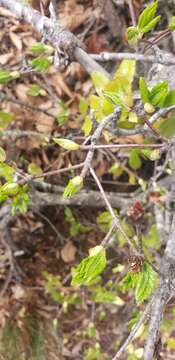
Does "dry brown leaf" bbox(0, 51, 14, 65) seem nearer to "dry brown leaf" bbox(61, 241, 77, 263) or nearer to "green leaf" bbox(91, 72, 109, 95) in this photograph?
"dry brown leaf" bbox(61, 241, 77, 263)

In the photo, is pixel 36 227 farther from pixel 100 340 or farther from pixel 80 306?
pixel 100 340

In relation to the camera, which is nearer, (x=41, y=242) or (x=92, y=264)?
(x=92, y=264)

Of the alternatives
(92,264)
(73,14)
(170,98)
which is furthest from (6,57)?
(92,264)

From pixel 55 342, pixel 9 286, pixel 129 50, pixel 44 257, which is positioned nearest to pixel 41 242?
pixel 44 257

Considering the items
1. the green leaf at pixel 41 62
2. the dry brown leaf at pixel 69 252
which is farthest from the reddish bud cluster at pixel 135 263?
the dry brown leaf at pixel 69 252

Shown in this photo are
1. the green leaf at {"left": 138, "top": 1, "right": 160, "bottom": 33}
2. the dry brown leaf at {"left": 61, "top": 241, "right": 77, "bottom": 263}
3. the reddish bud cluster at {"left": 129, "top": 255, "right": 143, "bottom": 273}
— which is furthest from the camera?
the dry brown leaf at {"left": 61, "top": 241, "right": 77, "bottom": 263}

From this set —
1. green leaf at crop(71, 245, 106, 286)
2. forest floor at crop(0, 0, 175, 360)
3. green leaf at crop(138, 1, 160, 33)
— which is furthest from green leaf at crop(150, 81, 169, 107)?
forest floor at crop(0, 0, 175, 360)
